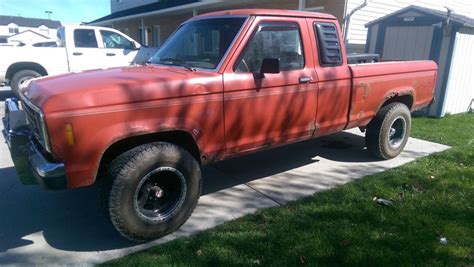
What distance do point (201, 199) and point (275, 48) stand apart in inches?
74.6

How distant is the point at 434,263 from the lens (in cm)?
307

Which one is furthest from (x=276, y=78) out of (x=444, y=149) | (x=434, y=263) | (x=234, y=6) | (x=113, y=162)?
(x=234, y=6)

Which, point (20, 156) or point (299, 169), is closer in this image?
point (20, 156)

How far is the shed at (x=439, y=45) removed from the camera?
→ 8148 millimetres

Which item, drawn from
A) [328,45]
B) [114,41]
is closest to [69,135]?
[328,45]

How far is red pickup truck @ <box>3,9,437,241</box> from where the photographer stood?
2.93 metres

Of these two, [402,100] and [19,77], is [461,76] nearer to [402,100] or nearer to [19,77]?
[402,100]

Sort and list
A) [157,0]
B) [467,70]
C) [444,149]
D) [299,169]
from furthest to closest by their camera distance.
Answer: [157,0]
[467,70]
[444,149]
[299,169]

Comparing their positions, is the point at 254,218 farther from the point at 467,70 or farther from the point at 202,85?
the point at 467,70

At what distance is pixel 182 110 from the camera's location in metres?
3.32

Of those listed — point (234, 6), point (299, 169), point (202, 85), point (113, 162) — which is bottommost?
point (299, 169)

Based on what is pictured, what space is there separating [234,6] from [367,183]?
1196 centimetres

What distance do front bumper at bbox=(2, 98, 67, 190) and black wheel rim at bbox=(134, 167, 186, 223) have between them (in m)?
0.70

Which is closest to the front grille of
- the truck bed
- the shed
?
the truck bed
